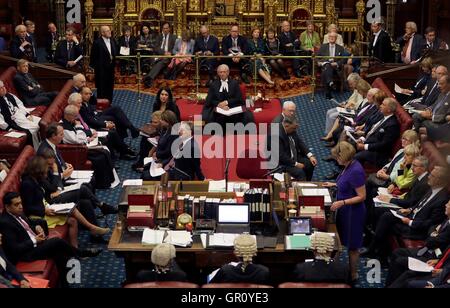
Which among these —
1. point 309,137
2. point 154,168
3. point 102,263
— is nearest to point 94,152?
point 154,168

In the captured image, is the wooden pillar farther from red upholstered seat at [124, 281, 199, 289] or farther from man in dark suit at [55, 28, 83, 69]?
red upholstered seat at [124, 281, 199, 289]

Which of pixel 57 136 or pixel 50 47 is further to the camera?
pixel 50 47

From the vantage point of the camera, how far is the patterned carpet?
11742mm

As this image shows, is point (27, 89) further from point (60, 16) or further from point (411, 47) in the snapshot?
point (411, 47)

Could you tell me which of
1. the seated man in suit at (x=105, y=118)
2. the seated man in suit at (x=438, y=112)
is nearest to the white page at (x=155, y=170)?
the seated man in suit at (x=105, y=118)

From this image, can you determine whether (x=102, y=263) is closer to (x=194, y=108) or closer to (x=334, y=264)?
(x=334, y=264)

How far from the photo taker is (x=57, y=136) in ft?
42.5

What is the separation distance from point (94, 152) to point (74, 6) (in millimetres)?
9079

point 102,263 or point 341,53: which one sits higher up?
point 341,53

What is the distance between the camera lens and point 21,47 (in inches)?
754

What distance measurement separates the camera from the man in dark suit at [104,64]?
1814 cm

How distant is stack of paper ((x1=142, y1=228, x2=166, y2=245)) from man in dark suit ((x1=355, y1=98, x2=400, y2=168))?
3973 millimetres
